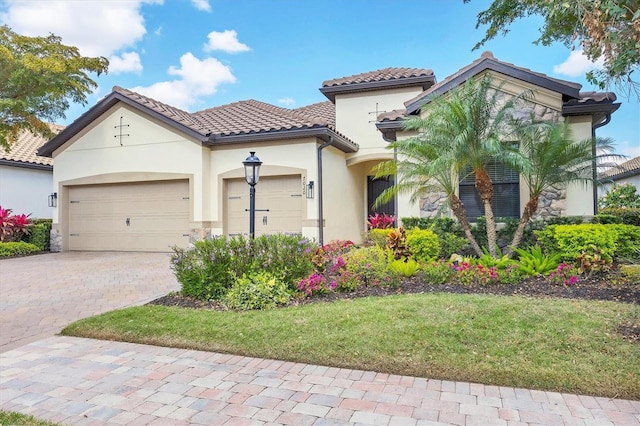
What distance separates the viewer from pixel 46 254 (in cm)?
1366

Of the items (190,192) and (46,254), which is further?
(46,254)

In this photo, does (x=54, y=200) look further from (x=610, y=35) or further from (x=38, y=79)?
(x=610, y=35)

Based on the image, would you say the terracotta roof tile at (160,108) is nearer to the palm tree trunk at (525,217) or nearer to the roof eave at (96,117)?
the roof eave at (96,117)

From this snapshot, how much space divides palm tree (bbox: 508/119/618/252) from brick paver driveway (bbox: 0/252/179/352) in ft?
24.0

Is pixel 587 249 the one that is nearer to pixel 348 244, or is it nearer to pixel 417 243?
pixel 417 243

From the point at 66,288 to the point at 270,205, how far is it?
6.20 meters

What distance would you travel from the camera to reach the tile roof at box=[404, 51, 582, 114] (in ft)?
28.0

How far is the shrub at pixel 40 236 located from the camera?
14.3 meters

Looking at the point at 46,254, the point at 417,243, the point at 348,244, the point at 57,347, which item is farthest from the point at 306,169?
the point at 46,254

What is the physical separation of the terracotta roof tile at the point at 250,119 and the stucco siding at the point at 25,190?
8027 mm

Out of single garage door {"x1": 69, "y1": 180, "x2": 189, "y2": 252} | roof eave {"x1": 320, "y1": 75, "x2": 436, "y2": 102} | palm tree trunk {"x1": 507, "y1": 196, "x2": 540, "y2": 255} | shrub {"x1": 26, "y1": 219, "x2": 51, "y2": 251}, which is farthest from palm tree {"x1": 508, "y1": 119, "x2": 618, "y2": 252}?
shrub {"x1": 26, "y1": 219, "x2": 51, "y2": 251}

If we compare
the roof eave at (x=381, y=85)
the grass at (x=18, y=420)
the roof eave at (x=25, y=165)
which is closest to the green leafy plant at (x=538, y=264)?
the grass at (x=18, y=420)

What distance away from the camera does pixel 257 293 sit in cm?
580

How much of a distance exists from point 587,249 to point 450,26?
6303 millimetres
